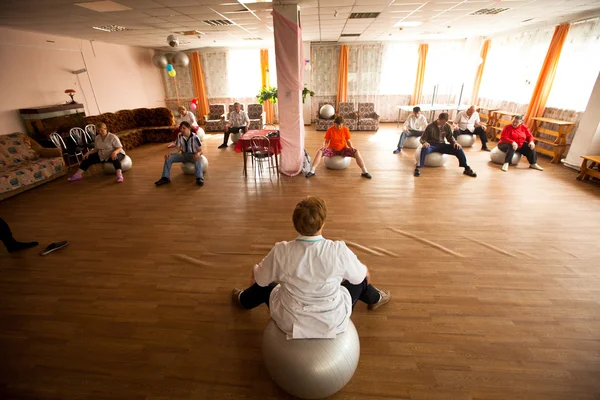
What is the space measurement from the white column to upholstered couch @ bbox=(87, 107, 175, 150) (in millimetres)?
9713

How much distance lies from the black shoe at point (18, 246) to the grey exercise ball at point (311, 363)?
3.43m

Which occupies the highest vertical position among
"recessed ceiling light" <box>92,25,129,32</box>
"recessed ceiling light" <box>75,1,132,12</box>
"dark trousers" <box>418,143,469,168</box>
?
"recessed ceiling light" <box>92,25,129,32</box>

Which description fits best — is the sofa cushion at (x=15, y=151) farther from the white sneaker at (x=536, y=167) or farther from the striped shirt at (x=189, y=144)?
the white sneaker at (x=536, y=167)

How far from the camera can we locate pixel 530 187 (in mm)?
4680

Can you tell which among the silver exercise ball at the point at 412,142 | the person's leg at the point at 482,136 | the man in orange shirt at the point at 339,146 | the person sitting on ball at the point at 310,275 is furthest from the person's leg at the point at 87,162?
the person's leg at the point at 482,136

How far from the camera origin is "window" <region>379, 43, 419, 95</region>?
1021cm

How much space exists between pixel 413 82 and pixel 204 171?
8.61 metres

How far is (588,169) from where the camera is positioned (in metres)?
4.91

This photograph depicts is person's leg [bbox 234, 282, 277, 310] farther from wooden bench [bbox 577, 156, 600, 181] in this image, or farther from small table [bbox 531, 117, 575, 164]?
small table [bbox 531, 117, 575, 164]

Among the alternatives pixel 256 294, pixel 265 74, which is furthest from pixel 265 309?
pixel 265 74

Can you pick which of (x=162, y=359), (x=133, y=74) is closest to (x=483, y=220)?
(x=162, y=359)

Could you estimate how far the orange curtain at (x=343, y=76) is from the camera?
10203 millimetres

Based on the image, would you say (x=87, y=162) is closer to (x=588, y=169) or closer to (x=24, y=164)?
(x=24, y=164)

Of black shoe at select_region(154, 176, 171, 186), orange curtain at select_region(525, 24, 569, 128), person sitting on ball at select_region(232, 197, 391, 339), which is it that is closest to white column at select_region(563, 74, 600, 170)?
orange curtain at select_region(525, 24, 569, 128)
